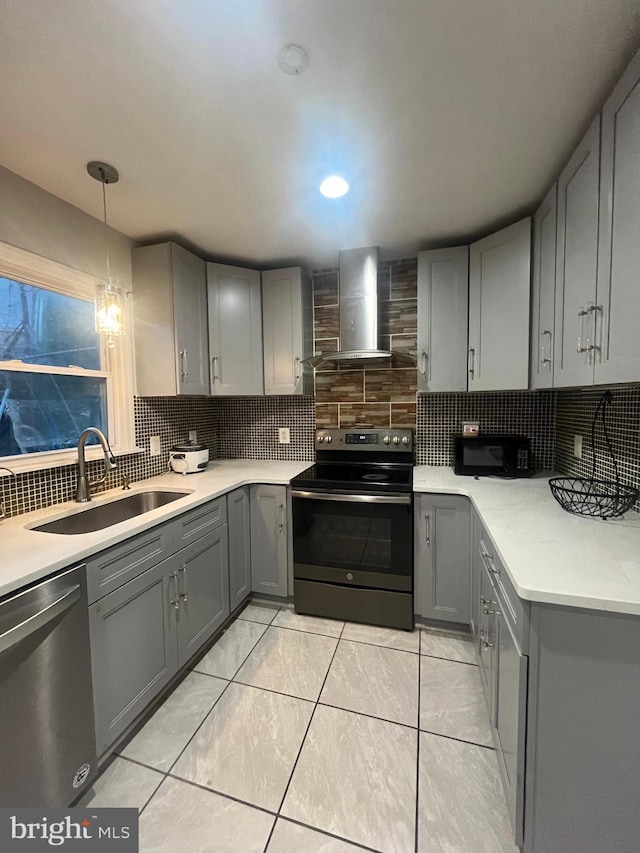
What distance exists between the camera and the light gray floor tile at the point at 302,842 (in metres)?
1.05

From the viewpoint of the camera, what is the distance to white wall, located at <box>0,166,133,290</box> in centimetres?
151

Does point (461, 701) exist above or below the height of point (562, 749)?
below

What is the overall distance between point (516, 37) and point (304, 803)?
8.11ft

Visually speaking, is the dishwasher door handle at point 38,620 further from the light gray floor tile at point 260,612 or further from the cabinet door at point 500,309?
the cabinet door at point 500,309

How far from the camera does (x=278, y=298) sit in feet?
8.32

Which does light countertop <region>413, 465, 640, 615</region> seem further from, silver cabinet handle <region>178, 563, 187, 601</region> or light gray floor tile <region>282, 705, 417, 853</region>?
silver cabinet handle <region>178, 563, 187, 601</region>

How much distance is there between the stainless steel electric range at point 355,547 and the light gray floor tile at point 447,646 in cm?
12

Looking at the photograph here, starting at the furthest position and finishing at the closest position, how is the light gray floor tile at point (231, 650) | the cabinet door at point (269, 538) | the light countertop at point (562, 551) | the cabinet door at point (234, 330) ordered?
1. the cabinet door at point (234, 330)
2. the cabinet door at point (269, 538)
3. the light gray floor tile at point (231, 650)
4. the light countertop at point (562, 551)

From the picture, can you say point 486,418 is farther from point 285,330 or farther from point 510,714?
point 510,714

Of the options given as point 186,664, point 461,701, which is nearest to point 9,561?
point 186,664

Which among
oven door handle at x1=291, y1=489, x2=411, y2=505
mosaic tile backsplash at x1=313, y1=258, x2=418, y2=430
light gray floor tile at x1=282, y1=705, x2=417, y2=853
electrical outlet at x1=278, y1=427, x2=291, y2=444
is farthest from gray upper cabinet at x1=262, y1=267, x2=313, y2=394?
light gray floor tile at x1=282, y1=705, x2=417, y2=853

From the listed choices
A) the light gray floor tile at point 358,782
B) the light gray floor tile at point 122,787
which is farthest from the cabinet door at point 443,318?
the light gray floor tile at point 122,787

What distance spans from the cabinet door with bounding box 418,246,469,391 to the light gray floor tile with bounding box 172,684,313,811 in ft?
6.20

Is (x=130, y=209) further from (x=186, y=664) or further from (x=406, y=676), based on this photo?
(x=406, y=676)
